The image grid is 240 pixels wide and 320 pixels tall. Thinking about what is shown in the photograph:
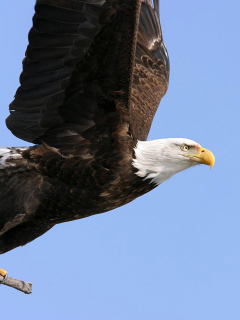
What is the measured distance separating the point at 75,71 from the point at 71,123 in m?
0.56

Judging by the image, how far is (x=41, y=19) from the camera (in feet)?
25.5

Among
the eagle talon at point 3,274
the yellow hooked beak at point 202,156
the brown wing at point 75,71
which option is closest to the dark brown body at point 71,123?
the brown wing at point 75,71

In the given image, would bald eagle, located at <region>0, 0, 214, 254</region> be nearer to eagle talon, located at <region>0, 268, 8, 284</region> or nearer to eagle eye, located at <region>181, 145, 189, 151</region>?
eagle eye, located at <region>181, 145, 189, 151</region>

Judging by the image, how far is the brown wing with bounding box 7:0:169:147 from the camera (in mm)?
7484

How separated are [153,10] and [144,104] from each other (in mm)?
1803

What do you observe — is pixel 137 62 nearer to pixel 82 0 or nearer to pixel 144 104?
pixel 144 104

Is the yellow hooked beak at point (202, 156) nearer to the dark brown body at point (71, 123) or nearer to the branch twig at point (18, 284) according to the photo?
the dark brown body at point (71, 123)

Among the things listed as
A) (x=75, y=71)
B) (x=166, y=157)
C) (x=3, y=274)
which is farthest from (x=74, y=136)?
(x=3, y=274)

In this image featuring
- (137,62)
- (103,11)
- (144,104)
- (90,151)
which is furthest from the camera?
(137,62)

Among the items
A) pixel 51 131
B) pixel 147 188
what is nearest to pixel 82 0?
pixel 51 131

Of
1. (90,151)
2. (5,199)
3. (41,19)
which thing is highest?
(41,19)

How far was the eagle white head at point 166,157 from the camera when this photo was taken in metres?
8.00

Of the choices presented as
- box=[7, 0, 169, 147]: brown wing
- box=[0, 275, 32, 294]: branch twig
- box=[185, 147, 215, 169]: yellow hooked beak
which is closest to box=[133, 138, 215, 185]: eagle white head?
box=[185, 147, 215, 169]: yellow hooked beak

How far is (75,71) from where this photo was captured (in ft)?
25.6
